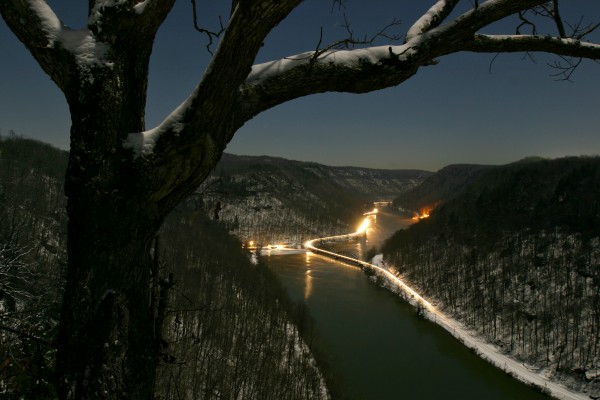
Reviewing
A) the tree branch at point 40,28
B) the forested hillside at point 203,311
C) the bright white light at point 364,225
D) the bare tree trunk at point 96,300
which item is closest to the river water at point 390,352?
the forested hillside at point 203,311

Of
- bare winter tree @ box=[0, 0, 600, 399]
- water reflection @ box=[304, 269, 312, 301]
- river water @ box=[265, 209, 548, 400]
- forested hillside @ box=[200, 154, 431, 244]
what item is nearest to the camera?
bare winter tree @ box=[0, 0, 600, 399]

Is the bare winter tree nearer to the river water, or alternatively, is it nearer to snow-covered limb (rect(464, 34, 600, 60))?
snow-covered limb (rect(464, 34, 600, 60))

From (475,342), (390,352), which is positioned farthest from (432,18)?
(475,342)

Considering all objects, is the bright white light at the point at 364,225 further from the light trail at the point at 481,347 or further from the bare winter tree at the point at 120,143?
the bare winter tree at the point at 120,143

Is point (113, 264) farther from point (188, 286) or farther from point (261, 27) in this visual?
point (188, 286)

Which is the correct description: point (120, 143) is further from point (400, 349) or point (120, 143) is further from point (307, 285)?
point (307, 285)

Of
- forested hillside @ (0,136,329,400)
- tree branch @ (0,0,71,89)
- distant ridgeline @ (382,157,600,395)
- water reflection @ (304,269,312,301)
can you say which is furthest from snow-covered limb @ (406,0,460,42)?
water reflection @ (304,269,312,301)
